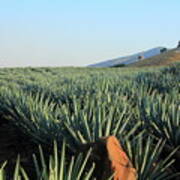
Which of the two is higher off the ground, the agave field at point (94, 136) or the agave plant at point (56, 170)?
the agave plant at point (56, 170)

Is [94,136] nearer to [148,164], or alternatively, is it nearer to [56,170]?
[148,164]

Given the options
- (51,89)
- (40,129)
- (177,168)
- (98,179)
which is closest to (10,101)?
(51,89)

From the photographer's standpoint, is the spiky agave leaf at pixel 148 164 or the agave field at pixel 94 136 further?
the agave field at pixel 94 136

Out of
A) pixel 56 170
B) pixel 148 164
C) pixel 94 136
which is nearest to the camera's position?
pixel 56 170

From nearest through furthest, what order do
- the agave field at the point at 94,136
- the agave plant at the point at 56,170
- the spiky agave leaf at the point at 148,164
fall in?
the agave plant at the point at 56,170 < the spiky agave leaf at the point at 148,164 < the agave field at the point at 94,136

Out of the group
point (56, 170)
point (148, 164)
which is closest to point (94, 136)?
point (148, 164)

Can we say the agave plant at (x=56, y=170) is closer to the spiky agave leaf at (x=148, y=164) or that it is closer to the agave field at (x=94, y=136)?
the agave field at (x=94, y=136)

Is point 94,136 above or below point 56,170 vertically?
below

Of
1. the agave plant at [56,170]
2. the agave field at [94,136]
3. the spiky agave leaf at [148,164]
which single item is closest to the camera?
the agave plant at [56,170]

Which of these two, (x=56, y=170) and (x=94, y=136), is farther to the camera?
(x=94, y=136)

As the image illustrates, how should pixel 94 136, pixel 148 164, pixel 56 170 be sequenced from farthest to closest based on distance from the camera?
pixel 94 136, pixel 148 164, pixel 56 170

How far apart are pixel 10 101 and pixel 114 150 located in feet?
14.6

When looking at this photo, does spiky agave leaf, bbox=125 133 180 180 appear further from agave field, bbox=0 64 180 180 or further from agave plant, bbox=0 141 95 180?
agave plant, bbox=0 141 95 180

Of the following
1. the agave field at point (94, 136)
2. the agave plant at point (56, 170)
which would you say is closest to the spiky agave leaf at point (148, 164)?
the agave field at point (94, 136)
